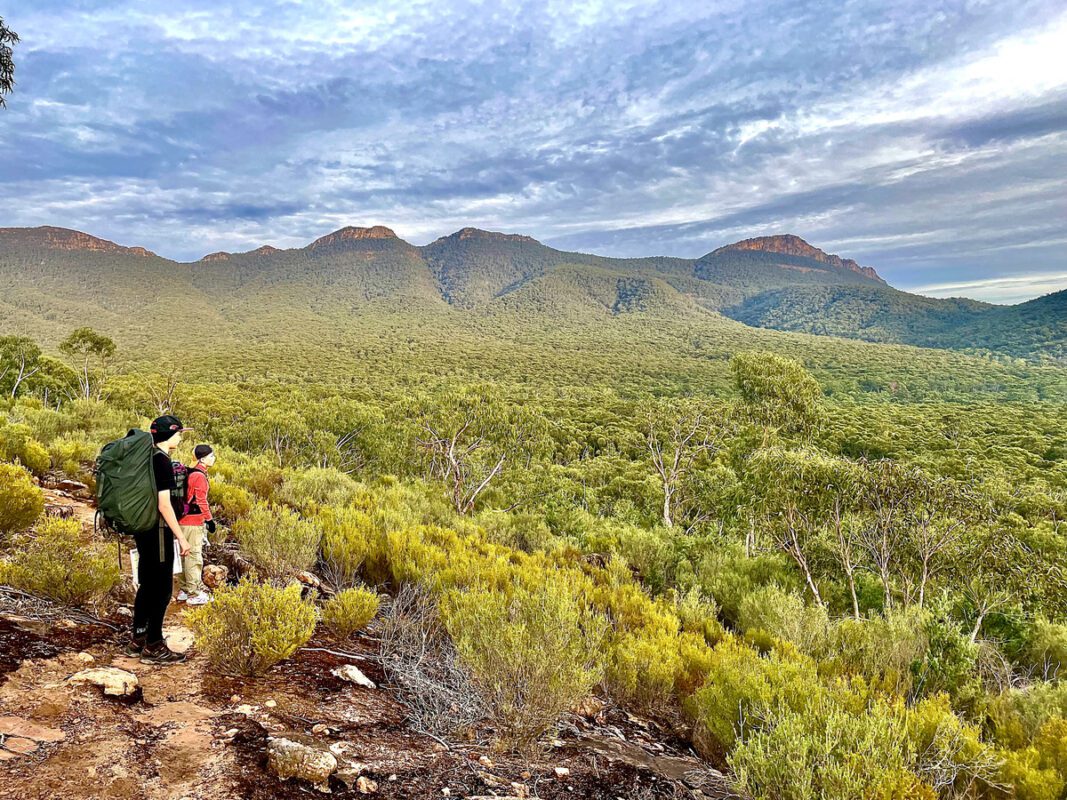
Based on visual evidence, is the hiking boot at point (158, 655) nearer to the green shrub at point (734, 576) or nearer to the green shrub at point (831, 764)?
the green shrub at point (831, 764)

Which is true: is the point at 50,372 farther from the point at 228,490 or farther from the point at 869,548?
the point at 869,548

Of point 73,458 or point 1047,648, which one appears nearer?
point 73,458

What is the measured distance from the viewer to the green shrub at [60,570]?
3.94m

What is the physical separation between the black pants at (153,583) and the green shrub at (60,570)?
799 millimetres

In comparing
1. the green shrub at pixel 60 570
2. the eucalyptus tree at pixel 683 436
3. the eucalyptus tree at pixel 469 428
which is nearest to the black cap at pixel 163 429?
the green shrub at pixel 60 570

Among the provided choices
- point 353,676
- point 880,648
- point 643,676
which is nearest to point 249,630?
point 353,676

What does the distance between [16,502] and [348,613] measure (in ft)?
11.5

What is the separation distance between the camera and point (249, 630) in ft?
11.8

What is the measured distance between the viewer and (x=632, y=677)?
450 centimetres

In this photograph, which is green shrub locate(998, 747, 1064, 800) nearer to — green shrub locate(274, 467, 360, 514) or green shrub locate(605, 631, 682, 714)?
green shrub locate(605, 631, 682, 714)

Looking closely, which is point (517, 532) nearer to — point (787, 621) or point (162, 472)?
point (787, 621)

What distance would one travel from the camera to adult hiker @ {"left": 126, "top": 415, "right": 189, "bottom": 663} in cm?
354

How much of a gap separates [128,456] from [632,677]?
4273 millimetres

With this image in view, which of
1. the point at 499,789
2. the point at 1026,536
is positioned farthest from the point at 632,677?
the point at 1026,536
